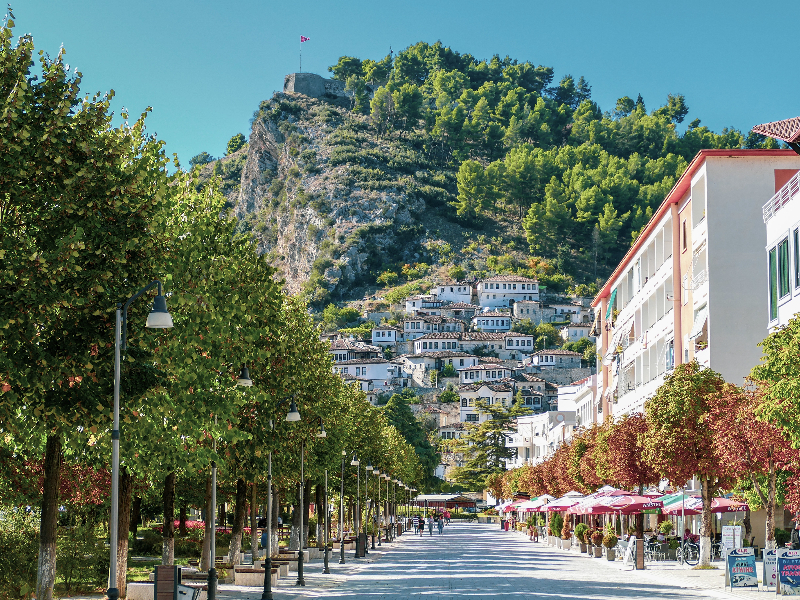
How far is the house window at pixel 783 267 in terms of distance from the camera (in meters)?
38.0

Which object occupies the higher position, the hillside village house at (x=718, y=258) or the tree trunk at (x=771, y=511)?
the hillside village house at (x=718, y=258)

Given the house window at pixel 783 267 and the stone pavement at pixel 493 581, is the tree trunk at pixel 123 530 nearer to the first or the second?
the stone pavement at pixel 493 581

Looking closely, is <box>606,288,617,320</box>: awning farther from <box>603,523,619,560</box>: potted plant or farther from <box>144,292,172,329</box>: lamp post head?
<box>144,292,172,329</box>: lamp post head

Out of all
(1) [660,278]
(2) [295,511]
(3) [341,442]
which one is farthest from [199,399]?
(1) [660,278]

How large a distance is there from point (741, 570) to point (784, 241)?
12444 millimetres

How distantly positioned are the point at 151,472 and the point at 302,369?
34.8ft

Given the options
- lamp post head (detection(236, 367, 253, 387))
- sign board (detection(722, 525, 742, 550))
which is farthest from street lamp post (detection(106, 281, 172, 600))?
sign board (detection(722, 525, 742, 550))

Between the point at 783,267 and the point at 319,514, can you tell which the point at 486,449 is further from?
the point at 783,267

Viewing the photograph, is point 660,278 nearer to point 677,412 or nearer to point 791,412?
point 677,412

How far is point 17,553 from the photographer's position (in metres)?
29.3

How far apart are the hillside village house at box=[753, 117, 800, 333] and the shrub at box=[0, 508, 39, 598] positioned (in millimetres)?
23820

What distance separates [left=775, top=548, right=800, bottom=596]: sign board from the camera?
28141 mm

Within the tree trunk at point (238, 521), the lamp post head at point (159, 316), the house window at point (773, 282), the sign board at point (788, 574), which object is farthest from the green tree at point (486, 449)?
the lamp post head at point (159, 316)

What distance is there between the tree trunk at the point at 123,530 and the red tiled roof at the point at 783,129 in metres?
24.8
